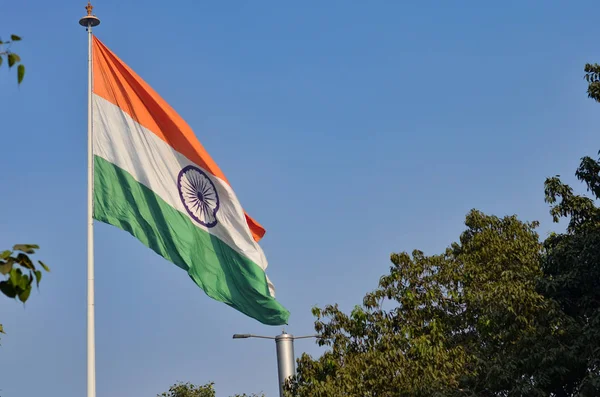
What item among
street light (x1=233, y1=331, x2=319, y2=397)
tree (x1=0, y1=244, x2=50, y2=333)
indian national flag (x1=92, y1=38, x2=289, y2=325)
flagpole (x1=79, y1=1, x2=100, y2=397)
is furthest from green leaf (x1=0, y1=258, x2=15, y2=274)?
street light (x1=233, y1=331, x2=319, y2=397)

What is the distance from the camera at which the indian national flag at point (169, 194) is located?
1496 cm

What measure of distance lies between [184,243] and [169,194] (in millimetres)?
864

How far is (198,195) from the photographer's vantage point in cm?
1620

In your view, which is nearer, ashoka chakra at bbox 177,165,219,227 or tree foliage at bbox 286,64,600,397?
ashoka chakra at bbox 177,165,219,227

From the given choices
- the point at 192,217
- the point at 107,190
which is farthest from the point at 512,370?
the point at 107,190

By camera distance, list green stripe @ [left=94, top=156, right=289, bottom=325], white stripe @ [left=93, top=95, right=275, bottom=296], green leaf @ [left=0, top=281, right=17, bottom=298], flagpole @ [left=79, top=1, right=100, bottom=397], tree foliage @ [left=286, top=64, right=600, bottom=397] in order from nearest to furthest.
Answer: green leaf @ [left=0, top=281, right=17, bottom=298] → flagpole @ [left=79, top=1, right=100, bottom=397] → green stripe @ [left=94, top=156, right=289, bottom=325] → white stripe @ [left=93, top=95, right=275, bottom=296] → tree foliage @ [left=286, top=64, right=600, bottom=397]

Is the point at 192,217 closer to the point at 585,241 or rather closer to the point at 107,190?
the point at 107,190

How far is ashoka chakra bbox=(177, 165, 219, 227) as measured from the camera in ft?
52.3

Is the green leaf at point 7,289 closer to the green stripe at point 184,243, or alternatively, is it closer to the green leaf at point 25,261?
the green leaf at point 25,261

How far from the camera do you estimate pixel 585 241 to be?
20875 mm

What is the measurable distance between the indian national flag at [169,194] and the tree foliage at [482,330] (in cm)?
752

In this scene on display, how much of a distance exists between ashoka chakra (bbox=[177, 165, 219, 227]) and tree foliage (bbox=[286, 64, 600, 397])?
821cm

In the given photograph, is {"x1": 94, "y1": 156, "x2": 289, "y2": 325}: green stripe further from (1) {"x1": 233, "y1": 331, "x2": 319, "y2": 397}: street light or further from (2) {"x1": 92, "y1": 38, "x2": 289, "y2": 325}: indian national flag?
(1) {"x1": 233, "y1": 331, "x2": 319, "y2": 397}: street light

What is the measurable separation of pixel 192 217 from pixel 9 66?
11.0 metres
